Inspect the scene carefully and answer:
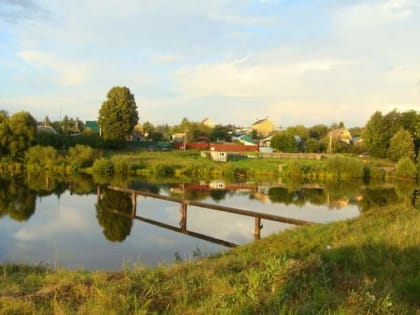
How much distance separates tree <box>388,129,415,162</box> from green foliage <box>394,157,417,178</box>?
4.44m

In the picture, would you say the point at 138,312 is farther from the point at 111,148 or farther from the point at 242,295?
the point at 111,148

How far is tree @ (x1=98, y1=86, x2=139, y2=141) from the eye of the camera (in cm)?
5634

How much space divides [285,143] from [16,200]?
4948cm

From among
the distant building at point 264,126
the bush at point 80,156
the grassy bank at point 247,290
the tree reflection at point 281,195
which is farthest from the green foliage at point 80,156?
the distant building at point 264,126

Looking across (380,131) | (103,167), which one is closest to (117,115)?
(103,167)

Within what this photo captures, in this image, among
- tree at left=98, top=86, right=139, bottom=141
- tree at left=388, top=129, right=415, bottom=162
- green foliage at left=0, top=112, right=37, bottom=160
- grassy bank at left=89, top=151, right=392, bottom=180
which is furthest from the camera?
tree at left=98, top=86, right=139, bottom=141

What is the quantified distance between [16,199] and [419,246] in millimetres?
26195

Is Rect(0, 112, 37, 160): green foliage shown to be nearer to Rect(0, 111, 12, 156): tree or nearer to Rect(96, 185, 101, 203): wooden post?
Rect(0, 111, 12, 156): tree

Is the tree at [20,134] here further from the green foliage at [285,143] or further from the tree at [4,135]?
the green foliage at [285,143]

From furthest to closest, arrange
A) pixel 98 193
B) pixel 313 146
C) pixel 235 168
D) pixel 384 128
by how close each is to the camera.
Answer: pixel 313 146
pixel 384 128
pixel 235 168
pixel 98 193

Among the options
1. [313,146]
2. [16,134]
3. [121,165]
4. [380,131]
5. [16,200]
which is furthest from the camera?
[313,146]

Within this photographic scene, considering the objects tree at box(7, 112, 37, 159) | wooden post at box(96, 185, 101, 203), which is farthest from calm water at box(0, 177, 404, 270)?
tree at box(7, 112, 37, 159)

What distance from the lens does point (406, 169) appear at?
1898 inches

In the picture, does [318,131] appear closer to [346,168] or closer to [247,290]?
[346,168]
